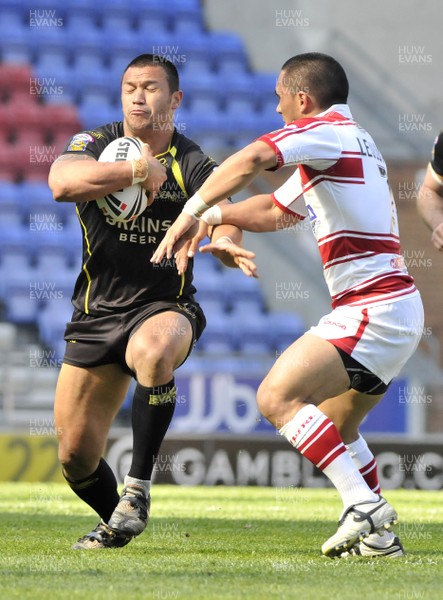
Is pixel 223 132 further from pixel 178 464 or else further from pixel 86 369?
pixel 86 369

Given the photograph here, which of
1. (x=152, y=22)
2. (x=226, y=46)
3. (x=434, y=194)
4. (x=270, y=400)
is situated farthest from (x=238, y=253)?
(x=152, y=22)

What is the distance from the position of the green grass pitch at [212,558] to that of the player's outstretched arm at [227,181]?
4.21ft

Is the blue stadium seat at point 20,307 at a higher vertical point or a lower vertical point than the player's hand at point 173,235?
lower

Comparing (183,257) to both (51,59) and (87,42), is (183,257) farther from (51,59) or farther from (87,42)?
(87,42)

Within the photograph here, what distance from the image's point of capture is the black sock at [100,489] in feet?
18.9

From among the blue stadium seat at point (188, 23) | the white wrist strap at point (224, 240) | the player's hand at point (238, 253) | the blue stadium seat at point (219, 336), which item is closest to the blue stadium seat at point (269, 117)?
the blue stadium seat at point (188, 23)

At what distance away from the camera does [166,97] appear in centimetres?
584

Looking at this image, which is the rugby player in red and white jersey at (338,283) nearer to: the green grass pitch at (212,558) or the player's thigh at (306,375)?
the player's thigh at (306,375)

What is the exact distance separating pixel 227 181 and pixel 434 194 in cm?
114

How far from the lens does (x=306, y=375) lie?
479 cm

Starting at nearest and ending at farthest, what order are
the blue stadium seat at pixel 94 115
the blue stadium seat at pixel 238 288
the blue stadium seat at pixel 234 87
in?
1. the blue stadium seat at pixel 238 288
2. the blue stadium seat at pixel 94 115
3. the blue stadium seat at pixel 234 87

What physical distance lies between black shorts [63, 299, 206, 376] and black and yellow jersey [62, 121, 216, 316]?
6 cm

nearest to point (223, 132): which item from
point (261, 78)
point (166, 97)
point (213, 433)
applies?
point (261, 78)

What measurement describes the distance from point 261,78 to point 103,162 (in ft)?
43.5
